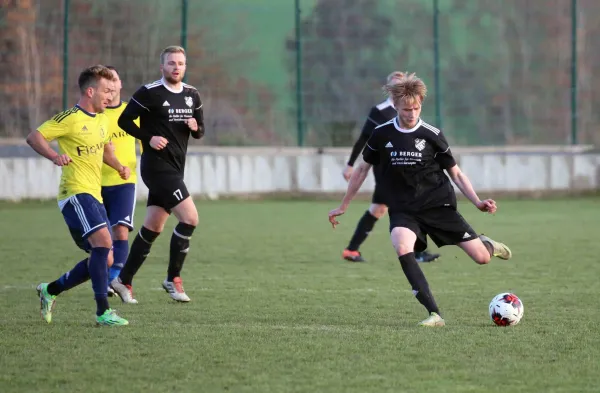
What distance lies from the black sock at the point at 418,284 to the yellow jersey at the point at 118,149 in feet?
9.98

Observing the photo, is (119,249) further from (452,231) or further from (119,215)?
(452,231)

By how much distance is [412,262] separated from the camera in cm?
745

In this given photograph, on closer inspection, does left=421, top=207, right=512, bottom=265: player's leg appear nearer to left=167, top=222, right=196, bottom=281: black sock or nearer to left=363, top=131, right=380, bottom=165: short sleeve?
left=363, top=131, right=380, bottom=165: short sleeve

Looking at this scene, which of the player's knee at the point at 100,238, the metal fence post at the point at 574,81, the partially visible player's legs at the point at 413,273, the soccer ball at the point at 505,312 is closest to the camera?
Answer: the soccer ball at the point at 505,312

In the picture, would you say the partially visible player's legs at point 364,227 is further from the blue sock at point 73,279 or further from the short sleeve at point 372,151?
the blue sock at point 73,279

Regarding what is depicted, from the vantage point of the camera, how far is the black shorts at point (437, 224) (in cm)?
762

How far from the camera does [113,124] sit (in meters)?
9.46

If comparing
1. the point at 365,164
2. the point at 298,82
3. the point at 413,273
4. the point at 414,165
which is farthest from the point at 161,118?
the point at 298,82

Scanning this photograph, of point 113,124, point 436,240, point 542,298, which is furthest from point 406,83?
point 113,124

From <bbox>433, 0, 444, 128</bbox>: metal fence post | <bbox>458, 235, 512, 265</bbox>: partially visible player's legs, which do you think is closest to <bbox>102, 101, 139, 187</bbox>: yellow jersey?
<bbox>458, 235, 512, 265</bbox>: partially visible player's legs

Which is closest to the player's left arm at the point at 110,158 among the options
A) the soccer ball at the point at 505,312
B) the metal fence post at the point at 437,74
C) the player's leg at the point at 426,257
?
the soccer ball at the point at 505,312

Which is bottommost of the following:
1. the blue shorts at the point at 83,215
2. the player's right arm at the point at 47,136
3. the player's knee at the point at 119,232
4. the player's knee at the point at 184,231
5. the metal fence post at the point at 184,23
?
the player's knee at the point at 119,232

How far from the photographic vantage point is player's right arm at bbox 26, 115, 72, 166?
24.2 ft

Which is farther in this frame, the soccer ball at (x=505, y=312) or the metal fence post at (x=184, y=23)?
the metal fence post at (x=184, y=23)
